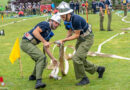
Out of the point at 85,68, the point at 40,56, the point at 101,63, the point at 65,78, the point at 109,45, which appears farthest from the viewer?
the point at 109,45

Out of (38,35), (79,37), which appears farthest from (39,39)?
(79,37)

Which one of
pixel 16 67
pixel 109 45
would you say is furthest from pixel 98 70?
pixel 109 45

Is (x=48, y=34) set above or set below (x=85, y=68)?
above

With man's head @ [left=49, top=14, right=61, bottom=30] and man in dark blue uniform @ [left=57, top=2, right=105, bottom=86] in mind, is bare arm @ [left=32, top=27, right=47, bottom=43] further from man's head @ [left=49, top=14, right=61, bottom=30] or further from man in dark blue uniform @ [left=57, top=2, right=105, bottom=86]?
man in dark blue uniform @ [left=57, top=2, right=105, bottom=86]

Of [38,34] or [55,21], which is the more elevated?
[55,21]

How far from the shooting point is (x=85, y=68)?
20.8 feet

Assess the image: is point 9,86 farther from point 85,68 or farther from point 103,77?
point 103,77

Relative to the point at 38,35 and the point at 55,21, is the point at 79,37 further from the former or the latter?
the point at 38,35

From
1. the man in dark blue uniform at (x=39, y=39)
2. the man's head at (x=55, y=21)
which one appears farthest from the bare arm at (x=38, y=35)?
the man's head at (x=55, y=21)

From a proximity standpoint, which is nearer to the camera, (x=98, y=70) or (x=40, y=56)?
(x=40, y=56)

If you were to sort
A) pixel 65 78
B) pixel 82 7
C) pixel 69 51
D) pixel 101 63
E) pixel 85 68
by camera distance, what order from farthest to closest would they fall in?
pixel 82 7 < pixel 69 51 < pixel 101 63 < pixel 65 78 < pixel 85 68

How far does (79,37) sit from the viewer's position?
6.20 m

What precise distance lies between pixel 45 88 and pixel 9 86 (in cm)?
91

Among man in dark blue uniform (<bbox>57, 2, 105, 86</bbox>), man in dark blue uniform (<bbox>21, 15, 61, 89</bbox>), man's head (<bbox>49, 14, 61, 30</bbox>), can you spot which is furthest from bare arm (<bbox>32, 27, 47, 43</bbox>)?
man in dark blue uniform (<bbox>57, 2, 105, 86</bbox>)
